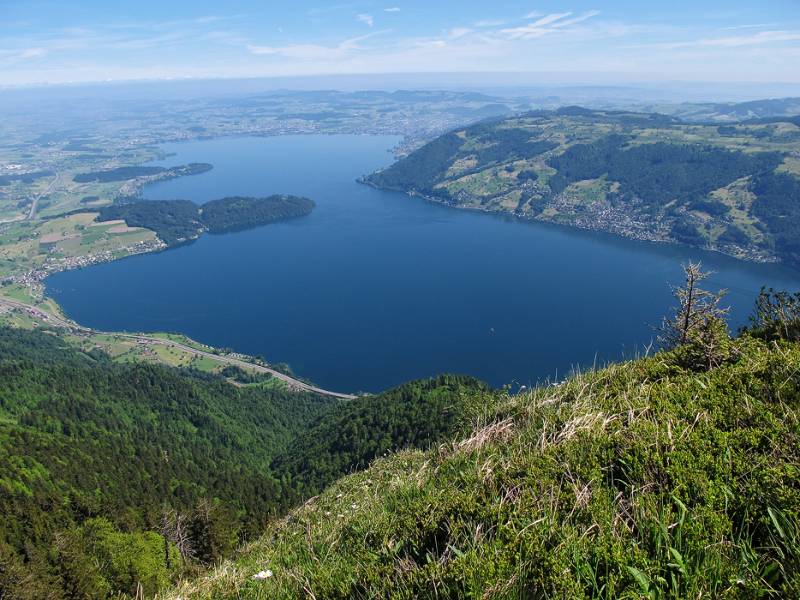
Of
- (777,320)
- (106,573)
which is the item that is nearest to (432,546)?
(777,320)

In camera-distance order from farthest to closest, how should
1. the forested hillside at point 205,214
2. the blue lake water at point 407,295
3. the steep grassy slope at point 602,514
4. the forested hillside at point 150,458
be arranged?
the forested hillside at point 205,214 < the blue lake water at point 407,295 < the forested hillside at point 150,458 < the steep grassy slope at point 602,514

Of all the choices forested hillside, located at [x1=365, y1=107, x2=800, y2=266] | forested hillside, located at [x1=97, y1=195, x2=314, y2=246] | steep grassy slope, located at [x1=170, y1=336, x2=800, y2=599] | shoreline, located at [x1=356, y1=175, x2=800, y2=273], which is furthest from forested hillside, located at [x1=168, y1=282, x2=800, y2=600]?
forested hillside, located at [x1=97, y1=195, x2=314, y2=246]

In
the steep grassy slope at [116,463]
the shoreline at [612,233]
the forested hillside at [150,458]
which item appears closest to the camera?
the forested hillside at [150,458]

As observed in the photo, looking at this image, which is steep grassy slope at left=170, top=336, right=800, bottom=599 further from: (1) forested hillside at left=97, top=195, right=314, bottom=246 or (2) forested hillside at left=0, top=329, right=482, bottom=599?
(1) forested hillside at left=97, top=195, right=314, bottom=246

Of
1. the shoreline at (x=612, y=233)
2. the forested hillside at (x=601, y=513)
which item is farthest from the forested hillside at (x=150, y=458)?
the shoreline at (x=612, y=233)

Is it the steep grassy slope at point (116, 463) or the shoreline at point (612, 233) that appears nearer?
the steep grassy slope at point (116, 463)

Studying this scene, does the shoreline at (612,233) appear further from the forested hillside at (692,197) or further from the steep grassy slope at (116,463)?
the steep grassy slope at (116,463)
